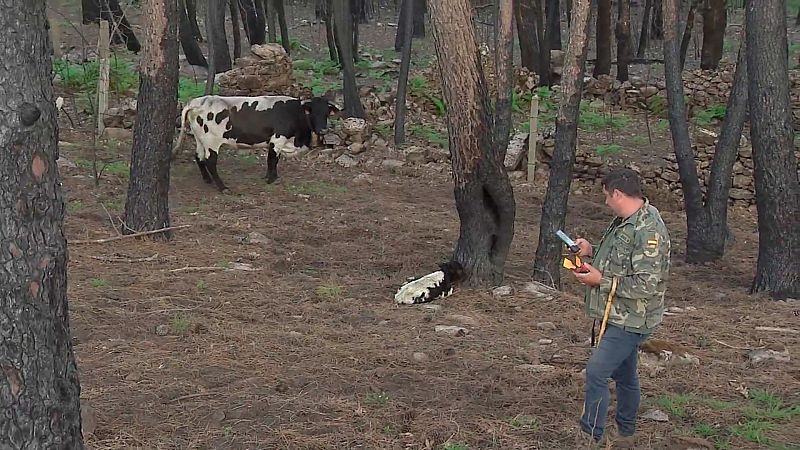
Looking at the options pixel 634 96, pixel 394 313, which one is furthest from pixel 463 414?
pixel 634 96

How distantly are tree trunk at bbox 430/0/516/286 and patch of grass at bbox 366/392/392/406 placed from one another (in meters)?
3.24

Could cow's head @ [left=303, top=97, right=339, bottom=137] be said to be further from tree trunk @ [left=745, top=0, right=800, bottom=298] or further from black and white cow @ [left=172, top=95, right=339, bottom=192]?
tree trunk @ [left=745, top=0, right=800, bottom=298]

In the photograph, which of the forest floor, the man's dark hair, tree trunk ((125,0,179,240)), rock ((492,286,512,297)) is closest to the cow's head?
the forest floor

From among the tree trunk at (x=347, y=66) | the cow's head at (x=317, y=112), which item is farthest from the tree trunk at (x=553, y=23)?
the cow's head at (x=317, y=112)

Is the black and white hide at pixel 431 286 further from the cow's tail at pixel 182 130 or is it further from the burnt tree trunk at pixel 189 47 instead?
the burnt tree trunk at pixel 189 47

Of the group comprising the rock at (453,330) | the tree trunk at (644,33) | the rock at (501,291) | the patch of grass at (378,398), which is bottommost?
the rock at (453,330)

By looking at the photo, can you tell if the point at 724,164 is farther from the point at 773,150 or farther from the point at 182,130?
the point at 182,130

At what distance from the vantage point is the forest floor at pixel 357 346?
5.21m

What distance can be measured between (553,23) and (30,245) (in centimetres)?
2242

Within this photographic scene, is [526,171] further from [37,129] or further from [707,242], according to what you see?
[37,129]

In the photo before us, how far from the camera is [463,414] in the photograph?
5445mm

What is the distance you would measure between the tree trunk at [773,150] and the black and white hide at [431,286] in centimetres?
332

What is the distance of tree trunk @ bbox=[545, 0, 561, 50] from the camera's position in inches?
898

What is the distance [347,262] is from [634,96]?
12.9 meters
